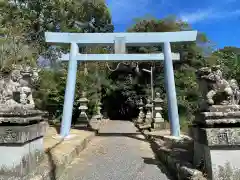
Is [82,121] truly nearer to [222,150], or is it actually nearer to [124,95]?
[222,150]

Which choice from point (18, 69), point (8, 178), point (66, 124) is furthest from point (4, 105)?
point (66, 124)

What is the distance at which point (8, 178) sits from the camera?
3.44 meters

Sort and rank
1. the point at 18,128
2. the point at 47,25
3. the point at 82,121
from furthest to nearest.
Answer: the point at 47,25
the point at 82,121
the point at 18,128

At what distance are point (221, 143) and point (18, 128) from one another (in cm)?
283

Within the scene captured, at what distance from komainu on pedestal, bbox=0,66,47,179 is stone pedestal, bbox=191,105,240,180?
8.55 ft

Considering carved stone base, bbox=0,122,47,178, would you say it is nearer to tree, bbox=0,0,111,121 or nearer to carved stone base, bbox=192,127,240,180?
carved stone base, bbox=192,127,240,180

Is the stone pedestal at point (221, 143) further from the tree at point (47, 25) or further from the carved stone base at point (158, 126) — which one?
the tree at point (47, 25)

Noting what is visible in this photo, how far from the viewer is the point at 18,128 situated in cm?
348

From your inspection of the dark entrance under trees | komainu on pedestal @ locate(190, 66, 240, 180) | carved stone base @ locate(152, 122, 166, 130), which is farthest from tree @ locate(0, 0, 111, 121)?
komainu on pedestal @ locate(190, 66, 240, 180)

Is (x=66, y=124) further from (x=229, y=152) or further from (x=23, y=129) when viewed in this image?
(x=229, y=152)

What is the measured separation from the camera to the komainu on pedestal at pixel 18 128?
3.48 m

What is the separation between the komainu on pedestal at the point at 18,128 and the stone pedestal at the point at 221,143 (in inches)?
103

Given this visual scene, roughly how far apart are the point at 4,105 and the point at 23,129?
2.00 ft

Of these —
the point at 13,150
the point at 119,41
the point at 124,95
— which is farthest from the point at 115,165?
the point at 124,95
